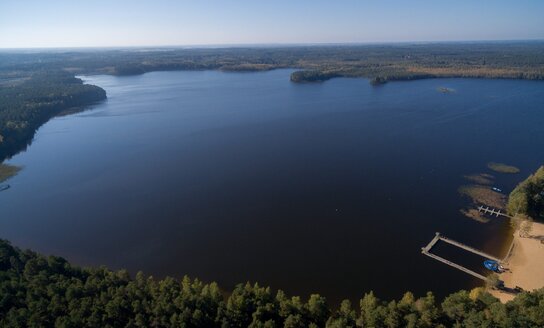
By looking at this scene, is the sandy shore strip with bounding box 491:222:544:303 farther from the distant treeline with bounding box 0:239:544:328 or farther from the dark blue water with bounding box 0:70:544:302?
the distant treeline with bounding box 0:239:544:328

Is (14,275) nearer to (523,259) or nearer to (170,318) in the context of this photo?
(170,318)

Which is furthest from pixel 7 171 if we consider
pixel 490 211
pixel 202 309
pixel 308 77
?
pixel 308 77

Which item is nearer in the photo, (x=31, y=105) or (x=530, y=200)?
(x=530, y=200)

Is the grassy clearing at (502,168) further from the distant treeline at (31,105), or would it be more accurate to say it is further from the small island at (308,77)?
the small island at (308,77)

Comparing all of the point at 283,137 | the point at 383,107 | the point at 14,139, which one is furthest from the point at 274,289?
the point at 383,107

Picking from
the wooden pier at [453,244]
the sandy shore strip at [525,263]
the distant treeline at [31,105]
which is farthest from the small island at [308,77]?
the sandy shore strip at [525,263]

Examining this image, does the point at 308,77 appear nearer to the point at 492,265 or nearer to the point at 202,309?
the point at 492,265
